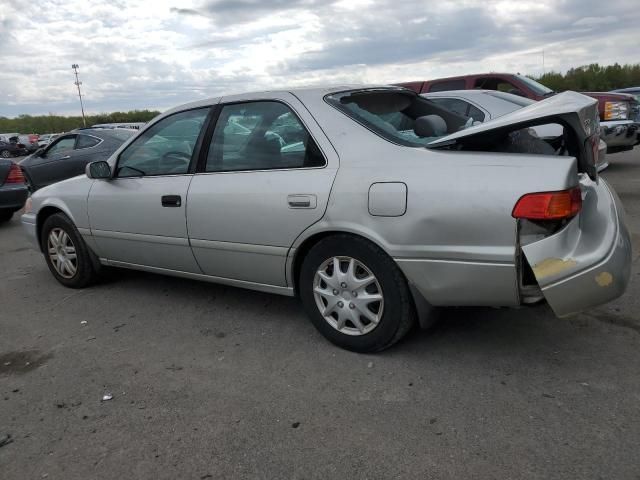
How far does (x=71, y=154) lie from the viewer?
421 inches

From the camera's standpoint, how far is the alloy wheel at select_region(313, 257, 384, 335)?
321 cm

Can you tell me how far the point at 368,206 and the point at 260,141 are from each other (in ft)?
3.26

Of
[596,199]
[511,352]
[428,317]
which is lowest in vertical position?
[511,352]

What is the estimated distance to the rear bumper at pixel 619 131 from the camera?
357 inches

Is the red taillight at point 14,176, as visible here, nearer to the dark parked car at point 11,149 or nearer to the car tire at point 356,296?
the car tire at point 356,296

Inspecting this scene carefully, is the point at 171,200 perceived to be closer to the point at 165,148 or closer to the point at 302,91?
the point at 165,148

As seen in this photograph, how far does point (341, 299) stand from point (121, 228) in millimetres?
2027

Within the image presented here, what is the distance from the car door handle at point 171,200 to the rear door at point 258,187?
11 centimetres

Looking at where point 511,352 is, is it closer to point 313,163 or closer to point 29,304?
point 313,163

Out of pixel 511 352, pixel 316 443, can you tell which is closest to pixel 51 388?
pixel 316 443

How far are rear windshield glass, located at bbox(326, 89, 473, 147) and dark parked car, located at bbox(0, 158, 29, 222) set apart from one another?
7.03 meters

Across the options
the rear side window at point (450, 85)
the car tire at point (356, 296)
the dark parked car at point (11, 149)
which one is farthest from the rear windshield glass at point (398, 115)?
the dark parked car at point (11, 149)

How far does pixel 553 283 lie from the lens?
2688 millimetres

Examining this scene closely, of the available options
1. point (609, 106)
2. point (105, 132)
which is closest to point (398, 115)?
point (609, 106)
